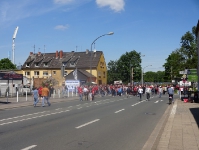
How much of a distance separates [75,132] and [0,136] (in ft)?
8.35

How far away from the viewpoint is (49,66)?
271ft

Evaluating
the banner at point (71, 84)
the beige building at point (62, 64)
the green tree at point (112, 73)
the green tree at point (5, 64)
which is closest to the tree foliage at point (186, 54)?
the beige building at point (62, 64)

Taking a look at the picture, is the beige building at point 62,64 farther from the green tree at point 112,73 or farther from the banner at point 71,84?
the banner at point 71,84

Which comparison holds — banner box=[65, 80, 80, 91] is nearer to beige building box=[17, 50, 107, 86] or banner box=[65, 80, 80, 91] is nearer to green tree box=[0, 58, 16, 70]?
beige building box=[17, 50, 107, 86]

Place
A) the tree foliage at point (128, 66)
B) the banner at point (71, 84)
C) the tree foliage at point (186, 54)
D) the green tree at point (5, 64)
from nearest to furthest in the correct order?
Result: the banner at point (71, 84), the tree foliage at point (186, 54), the green tree at point (5, 64), the tree foliage at point (128, 66)

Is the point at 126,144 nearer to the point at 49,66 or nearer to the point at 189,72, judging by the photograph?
the point at 189,72

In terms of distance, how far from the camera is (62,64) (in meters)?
81.1

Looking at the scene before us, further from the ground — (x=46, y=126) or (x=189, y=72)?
(x=189, y=72)

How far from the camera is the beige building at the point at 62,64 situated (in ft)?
259

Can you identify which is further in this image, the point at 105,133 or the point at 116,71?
the point at 116,71

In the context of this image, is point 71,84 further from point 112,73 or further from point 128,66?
point 112,73

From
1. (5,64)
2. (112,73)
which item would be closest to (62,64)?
(5,64)

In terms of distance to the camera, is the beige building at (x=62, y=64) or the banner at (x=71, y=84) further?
the beige building at (x=62, y=64)

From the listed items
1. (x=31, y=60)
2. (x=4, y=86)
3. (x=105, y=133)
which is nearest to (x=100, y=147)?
(x=105, y=133)
